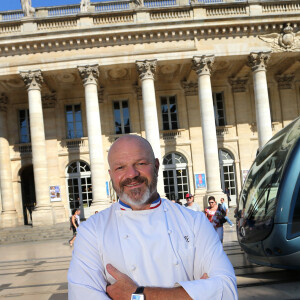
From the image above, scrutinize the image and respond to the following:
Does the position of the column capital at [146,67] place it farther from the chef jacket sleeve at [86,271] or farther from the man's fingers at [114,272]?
the man's fingers at [114,272]

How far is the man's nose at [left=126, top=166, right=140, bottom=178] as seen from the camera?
2.01 m

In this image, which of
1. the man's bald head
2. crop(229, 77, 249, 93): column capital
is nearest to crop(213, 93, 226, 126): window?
crop(229, 77, 249, 93): column capital

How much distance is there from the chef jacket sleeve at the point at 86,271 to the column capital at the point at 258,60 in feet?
70.7

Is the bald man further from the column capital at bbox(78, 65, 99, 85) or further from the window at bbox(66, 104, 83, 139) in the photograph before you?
the window at bbox(66, 104, 83, 139)

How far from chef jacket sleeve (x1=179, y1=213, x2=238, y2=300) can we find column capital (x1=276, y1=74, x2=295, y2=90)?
84.1ft

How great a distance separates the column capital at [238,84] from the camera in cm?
2581

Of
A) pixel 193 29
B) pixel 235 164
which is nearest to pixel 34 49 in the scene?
pixel 193 29

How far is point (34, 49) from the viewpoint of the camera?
22016 millimetres

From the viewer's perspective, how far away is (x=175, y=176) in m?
25.4

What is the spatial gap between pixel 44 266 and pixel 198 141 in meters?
16.7

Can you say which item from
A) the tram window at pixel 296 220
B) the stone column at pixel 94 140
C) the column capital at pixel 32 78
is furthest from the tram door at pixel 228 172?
the tram window at pixel 296 220

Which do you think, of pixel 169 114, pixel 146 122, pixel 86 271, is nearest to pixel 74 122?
pixel 169 114

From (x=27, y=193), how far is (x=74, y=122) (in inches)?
218

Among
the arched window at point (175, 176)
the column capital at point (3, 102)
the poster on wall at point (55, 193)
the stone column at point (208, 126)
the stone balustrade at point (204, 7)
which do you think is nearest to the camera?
the stone column at point (208, 126)
